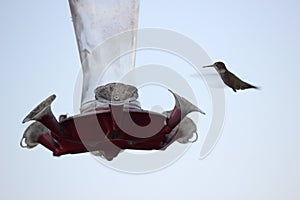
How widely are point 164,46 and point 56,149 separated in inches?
22.7

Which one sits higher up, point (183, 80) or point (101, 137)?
point (183, 80)

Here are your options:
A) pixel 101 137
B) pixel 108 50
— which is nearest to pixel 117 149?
pixel 101 137

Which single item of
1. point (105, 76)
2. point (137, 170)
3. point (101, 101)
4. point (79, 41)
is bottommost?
point (137, 170)

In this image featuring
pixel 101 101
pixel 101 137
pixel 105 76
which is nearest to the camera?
pixel 101 137

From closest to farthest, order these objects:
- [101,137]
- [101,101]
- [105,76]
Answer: [101,137] → [101,101] → [105,76]

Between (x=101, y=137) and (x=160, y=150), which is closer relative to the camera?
(x=101, y=137)

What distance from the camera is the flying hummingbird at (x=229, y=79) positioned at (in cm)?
213

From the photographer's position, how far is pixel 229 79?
2221mm

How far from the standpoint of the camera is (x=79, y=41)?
2.21 m

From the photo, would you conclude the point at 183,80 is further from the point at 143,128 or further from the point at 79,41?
the point at 79,41

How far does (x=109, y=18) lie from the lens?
2.19m

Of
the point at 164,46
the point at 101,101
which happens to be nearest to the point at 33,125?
the point at 101,101

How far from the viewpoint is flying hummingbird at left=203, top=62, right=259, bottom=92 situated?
2.13 metres

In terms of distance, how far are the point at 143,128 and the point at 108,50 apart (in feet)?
1.88
